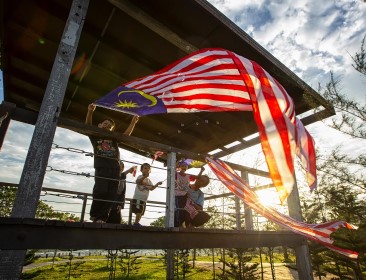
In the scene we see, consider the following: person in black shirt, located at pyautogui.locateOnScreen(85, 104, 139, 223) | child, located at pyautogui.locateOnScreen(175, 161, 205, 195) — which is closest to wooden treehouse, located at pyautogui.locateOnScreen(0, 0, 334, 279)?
person in black shirt, located at pyautogui.locateOnScreen(85, 104, 139, 223)

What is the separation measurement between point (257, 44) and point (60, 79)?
4109 millimetres

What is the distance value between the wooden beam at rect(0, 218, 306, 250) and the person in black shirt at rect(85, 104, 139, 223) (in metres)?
0.56

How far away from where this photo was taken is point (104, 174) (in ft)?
12.6

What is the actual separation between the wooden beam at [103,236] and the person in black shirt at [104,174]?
56 cm

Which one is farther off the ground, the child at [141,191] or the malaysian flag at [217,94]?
the malaysian flag at [217,94]

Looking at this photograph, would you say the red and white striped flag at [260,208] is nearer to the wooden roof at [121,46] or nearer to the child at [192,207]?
the child at [192,207]

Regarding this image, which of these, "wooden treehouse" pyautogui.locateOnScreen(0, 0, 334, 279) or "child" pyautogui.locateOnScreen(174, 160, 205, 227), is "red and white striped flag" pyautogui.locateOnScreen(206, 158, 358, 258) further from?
"child" pyautogui.locateOnScreen(174, 160, 205, 227)

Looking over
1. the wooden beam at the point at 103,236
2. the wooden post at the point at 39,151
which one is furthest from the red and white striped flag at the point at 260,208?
the wooden post at the point at 39,151

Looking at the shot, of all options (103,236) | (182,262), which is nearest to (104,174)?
(103,236)

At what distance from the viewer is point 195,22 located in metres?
4.91

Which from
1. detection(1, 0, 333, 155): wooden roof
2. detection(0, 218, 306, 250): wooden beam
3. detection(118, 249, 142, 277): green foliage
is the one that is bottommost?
detection(118, 249, 142, 277): green foliage

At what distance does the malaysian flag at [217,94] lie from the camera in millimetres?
3141

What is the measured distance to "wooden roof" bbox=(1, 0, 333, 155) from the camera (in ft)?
15.5

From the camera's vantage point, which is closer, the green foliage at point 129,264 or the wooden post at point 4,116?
the wooden post at point 4,116
